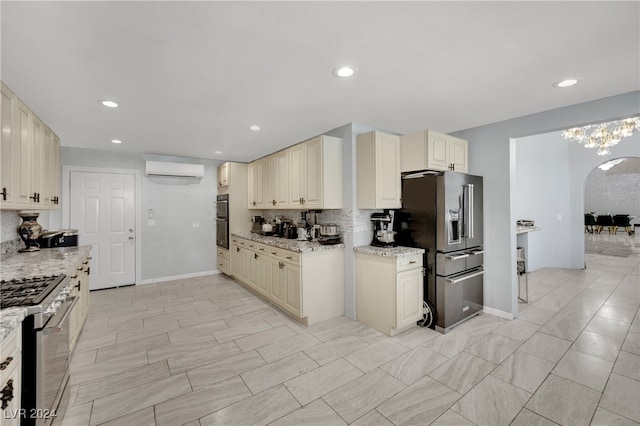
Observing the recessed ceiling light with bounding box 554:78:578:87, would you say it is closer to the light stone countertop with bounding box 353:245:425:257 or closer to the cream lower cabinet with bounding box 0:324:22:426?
the light stone countertop with bounding box 353:245:425:257

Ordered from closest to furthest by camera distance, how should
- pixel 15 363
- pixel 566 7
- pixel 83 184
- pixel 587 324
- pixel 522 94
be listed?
1. pixel 15 363
2. pixel 566 7
3. pixel 522 94
4. pixel 587 324
5. pixel 83 184

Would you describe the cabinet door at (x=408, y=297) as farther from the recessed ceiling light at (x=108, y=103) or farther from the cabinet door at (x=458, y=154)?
the recessed ceiling light at (x=108, y=103)

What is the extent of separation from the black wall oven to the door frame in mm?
1358

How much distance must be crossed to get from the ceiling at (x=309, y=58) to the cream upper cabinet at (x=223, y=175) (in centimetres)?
216

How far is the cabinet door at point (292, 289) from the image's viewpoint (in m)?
3.25

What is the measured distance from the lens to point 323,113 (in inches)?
118

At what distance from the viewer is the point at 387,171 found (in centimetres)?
332

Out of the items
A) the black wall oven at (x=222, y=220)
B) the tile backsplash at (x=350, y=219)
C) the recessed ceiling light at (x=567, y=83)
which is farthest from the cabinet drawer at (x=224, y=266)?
the recessed ceiling light at (x=567, y=83)

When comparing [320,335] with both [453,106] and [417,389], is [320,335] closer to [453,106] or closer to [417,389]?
[417,389]

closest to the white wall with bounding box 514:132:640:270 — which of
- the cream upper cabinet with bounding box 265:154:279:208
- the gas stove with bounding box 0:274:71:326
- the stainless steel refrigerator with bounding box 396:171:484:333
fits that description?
the stainless steel refrigerator with bounding box 396:171:484:333

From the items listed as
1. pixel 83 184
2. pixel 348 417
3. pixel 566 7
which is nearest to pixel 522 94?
pixel 566 7

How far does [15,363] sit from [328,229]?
110 inches

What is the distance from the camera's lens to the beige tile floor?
1.86 m

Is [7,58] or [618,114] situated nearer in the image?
[7,58]
